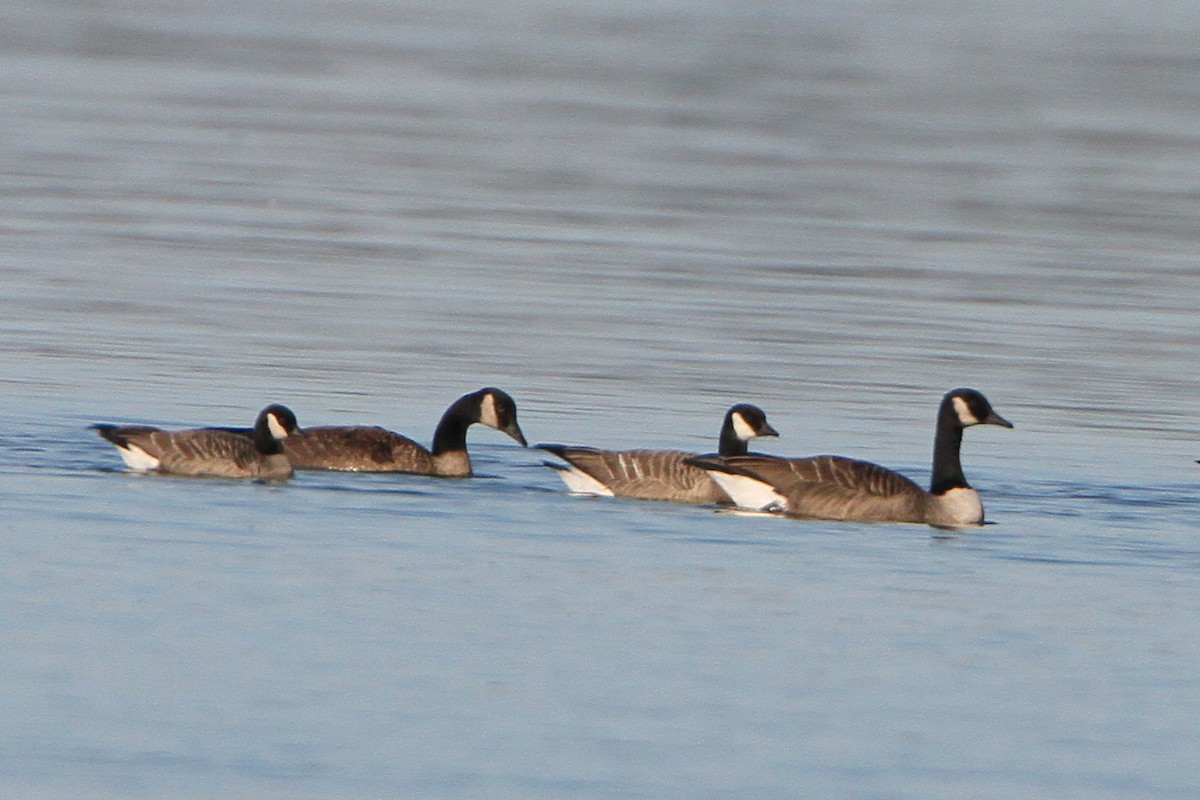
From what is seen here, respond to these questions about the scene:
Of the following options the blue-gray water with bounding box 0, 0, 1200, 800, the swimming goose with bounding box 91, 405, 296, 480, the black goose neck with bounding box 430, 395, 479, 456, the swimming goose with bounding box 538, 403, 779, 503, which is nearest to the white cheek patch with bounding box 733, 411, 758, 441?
the swimming goose with bounding box 538, 403, 779, 503

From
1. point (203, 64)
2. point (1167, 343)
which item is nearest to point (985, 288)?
point (1167, 343)

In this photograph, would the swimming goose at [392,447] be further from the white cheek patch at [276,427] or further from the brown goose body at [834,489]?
the brown goose body at [834,489]

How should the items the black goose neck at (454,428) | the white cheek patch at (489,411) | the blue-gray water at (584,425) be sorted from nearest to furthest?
the blue-gray water at (584,425) → the black goose neck at (454,428) → the white cheek patch at (489,411)

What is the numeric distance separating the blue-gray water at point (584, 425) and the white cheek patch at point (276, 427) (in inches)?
15.2

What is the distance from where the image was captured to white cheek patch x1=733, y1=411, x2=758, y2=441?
17594 mm

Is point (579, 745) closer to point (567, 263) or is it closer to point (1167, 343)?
point (1167, 343)

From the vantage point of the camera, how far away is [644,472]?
17.0m

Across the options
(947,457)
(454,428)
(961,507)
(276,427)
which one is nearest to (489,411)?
(454,428)

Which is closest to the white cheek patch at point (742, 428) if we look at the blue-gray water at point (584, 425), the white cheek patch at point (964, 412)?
the blue-gray water at point (584, 425)

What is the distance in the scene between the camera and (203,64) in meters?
50.6

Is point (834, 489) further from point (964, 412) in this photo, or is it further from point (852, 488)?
point (964, 412)

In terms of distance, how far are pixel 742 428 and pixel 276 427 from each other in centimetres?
310

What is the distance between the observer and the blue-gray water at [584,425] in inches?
421

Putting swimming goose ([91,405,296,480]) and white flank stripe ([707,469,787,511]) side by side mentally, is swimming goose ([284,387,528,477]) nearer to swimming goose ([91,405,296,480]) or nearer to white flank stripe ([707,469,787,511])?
swimming goose ([91,405,296,480])
